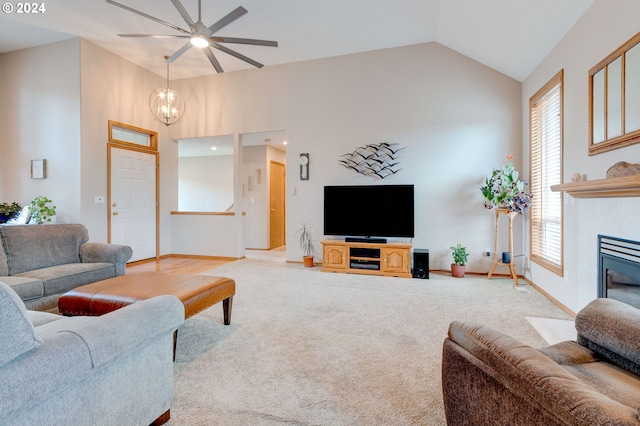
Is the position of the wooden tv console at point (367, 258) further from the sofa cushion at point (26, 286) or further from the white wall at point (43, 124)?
the white wall at point (43, 124)

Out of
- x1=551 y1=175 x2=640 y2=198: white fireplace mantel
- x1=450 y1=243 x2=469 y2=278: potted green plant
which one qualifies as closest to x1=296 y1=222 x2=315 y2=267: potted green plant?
x1=450 y1=243 x2=469 y2=278: potted green plant

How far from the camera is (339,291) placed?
3771mm

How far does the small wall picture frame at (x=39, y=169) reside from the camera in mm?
4582

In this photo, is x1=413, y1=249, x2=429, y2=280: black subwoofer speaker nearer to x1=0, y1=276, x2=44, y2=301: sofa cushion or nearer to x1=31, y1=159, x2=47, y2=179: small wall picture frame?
x1=0, y1=276, x2=44, y2=301: sofa cushion

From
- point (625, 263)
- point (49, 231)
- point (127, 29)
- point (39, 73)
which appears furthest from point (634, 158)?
point (39, 73)

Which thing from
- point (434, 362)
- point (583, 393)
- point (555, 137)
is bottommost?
point (434, 362)

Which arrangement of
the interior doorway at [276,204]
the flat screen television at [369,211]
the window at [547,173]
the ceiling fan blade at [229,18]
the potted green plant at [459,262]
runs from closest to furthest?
1. the ceiling fan blade at [229,18]
2. the window at [547,173]
3. the potted green plant at [459,262]
4. the flat screen television at [369,211]
5. the interior doorway at [276,204]

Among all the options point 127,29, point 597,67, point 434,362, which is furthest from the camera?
point 127,29

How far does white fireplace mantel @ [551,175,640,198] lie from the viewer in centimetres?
184

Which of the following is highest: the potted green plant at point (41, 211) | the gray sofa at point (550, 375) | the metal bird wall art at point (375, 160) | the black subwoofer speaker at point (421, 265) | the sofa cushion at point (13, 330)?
the metal bird wall art at point (375, 160)

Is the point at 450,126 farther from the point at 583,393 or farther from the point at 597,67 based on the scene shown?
the point at 583,393

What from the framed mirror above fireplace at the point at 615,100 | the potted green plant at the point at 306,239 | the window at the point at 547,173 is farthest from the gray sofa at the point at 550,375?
the potted green plant at the point at 306,239

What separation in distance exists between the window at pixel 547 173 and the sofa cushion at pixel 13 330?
4125mm

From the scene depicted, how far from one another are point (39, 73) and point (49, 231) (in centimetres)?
299
